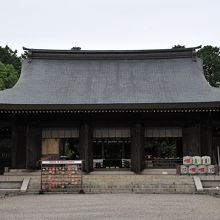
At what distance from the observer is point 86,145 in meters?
23.4

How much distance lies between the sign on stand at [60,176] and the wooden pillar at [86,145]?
4.38m

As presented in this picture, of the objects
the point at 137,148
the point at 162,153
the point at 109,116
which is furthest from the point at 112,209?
the point at 162,153

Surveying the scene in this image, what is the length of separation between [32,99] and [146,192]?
32.9 ft

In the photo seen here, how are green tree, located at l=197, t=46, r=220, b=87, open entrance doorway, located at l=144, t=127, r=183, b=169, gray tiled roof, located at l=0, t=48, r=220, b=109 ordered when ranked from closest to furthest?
open entrance doorway, located at l=144, t=127, r=183, b=169 < gray tiled roof, located at l=0, t=48, r=220, b=109 < green tree, located at l=197, t=46, r=220, b=87

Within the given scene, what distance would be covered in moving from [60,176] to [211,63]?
1508 inches

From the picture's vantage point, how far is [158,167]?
2527 cm

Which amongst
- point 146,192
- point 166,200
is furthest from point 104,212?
point 146,192

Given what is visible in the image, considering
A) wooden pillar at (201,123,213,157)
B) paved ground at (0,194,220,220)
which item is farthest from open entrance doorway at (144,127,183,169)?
paved ground at (0,194,220,220)

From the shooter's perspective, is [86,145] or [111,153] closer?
[86,145]

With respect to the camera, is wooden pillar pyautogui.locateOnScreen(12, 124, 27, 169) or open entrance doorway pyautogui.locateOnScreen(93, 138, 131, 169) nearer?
wooden pillar pyautogui.locateOnScreen(12, 124, 27, 169)

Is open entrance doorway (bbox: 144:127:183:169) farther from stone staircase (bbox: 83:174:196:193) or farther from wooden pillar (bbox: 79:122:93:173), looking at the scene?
stone staircase (bbox: 83:174:196:193)

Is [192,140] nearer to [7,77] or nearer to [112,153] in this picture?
[112,153]

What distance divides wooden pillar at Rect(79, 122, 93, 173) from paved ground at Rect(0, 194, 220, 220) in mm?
7785

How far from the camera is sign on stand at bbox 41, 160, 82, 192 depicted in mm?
18578
